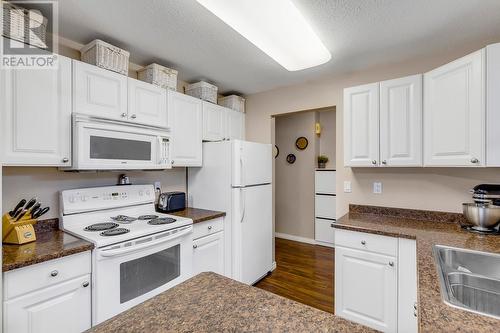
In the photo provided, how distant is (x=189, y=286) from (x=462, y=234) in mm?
1892

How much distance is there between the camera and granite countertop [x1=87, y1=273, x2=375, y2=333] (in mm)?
694

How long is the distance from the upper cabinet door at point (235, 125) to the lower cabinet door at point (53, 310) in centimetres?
215

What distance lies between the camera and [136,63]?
8.04 ft

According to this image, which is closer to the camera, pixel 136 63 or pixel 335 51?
pixel 335 51

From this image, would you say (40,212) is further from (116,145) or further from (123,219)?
(116,145)

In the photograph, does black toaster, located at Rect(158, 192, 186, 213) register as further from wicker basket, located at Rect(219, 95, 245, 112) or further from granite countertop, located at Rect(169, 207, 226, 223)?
wicker basket, located at Rect(219, 95, 245, 112)

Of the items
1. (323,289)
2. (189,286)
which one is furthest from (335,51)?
(323,289)

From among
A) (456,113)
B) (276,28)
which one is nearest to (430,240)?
(456,113)

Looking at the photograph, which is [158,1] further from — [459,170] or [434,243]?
[459,170]

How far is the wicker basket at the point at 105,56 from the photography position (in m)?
1.92

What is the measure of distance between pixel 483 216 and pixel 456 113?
0.75 meters

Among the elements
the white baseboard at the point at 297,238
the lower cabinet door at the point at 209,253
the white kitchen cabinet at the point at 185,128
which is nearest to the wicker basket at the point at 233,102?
the white kitchen cabinet at the point at 185,128

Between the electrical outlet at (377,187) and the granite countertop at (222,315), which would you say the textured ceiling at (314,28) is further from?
the granite countertop at (222,315)

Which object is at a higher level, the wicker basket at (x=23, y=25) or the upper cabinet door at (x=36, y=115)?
the wicker basket at (x=23, y=25)
